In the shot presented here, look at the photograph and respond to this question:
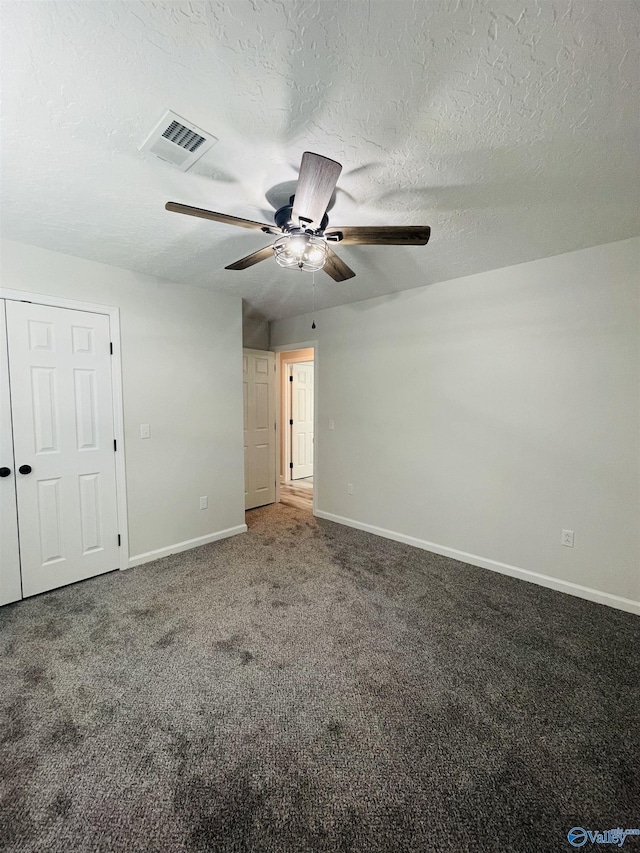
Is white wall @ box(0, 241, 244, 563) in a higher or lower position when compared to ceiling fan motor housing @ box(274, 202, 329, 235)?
lower

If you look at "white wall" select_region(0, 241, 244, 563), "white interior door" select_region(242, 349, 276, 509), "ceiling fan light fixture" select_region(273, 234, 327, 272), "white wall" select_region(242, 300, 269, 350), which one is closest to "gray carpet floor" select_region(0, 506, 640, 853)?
"white wall" select_region(0, 241, 244, 563)

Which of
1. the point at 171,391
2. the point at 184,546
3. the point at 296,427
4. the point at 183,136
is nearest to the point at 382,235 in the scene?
the point at 183,136

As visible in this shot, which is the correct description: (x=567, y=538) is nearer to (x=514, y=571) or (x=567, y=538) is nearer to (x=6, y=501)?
(x=514, y=571)

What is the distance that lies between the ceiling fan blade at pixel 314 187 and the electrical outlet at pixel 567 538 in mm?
2733

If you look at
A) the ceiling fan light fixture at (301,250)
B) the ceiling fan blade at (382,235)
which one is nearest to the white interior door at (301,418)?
the ceiling fan light fixture at (301,250)

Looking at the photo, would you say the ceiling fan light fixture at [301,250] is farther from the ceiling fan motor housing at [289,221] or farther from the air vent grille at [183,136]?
the air vent grille at [183,136]

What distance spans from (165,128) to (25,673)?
2.66m

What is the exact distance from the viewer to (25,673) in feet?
5.83

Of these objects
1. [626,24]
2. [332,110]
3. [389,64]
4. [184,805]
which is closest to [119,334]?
[332,110]

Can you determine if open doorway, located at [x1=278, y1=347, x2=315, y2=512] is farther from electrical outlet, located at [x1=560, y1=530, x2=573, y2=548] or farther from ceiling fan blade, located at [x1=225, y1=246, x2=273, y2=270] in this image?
electrical outlet, located at [x1=560, y1=530, x2=573, y2=548]

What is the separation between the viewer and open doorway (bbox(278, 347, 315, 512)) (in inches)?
202

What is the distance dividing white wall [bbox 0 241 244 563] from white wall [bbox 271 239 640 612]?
1270mm

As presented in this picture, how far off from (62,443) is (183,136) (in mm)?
2240

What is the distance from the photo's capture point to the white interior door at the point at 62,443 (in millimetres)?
2379
